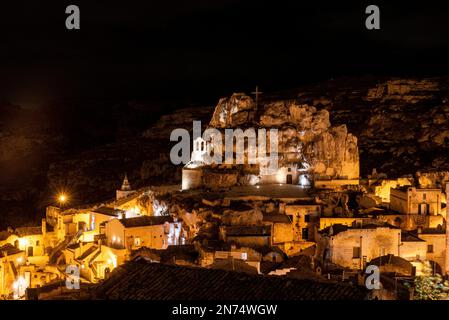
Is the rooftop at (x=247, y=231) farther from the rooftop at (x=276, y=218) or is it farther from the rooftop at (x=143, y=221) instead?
the rooftop at (x=143, y=221)

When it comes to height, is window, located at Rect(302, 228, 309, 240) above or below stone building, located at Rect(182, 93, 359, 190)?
below

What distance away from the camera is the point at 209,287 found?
1240 centimetres

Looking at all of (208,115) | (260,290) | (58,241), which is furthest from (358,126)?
(260,290)

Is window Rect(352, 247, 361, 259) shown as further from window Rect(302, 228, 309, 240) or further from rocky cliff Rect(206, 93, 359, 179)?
rocky cliff Rect(206, 93, 359, 179)

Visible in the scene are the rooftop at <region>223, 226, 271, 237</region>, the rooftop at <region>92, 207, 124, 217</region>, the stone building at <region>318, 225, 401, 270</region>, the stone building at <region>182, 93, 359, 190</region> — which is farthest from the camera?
the stone building at <region>182, 93, 359, 190</region>

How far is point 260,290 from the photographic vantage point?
1202 centimetres

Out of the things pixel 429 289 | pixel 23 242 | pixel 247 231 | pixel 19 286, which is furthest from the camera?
pixel 23 242

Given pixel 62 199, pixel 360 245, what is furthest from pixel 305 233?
pixel 62 199

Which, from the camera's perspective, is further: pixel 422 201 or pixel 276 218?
pixel 422 201

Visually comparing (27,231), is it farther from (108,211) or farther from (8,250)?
(108,211)

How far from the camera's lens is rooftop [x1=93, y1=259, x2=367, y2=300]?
11.9m

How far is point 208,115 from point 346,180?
209ft

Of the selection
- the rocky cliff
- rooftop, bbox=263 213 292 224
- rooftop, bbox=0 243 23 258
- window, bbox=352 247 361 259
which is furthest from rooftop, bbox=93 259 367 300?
the rocky cliff
